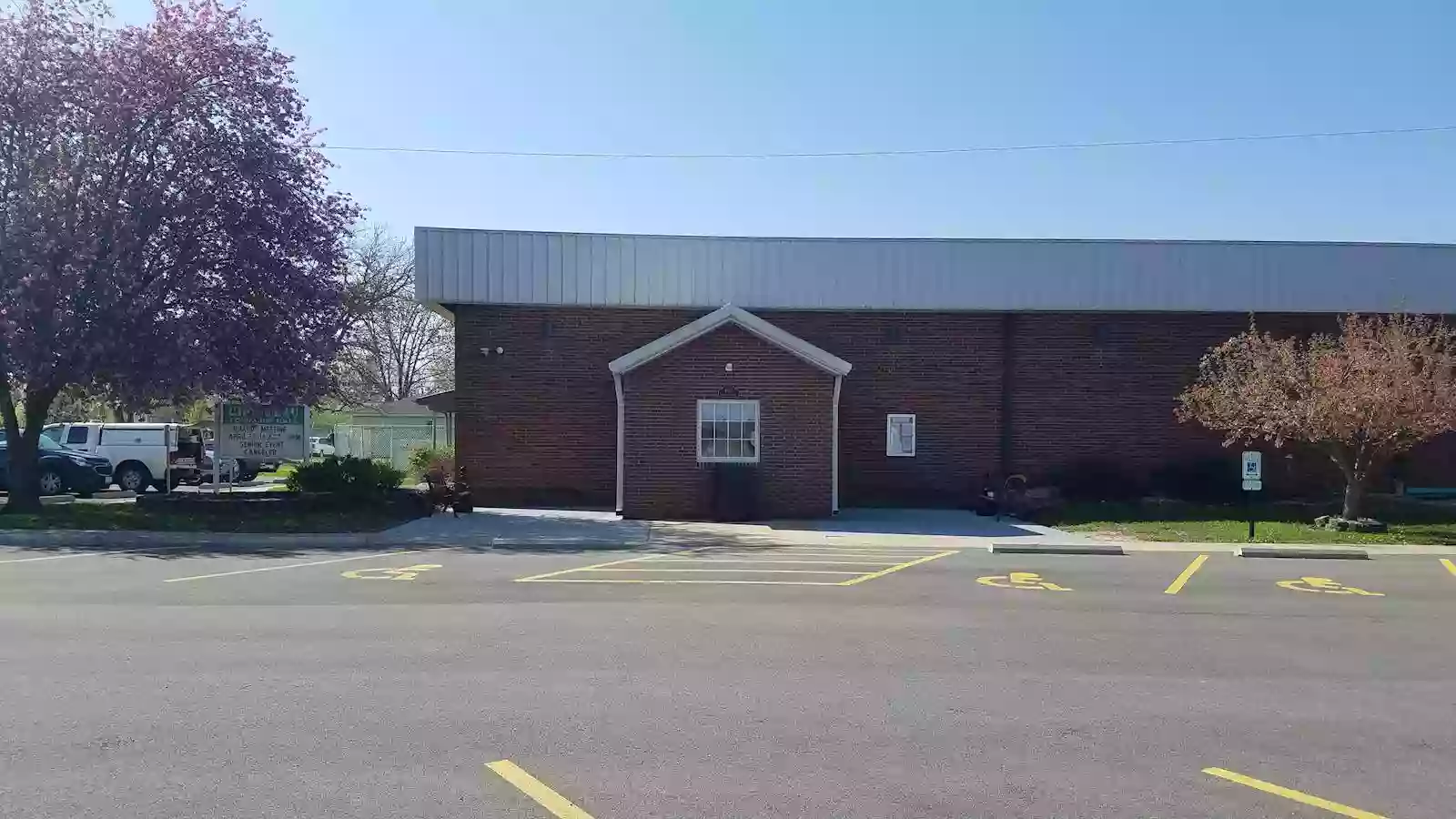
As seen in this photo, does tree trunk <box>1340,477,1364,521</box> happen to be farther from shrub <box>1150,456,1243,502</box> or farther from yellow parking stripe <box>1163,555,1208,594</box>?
yellow parking stripe <box>1163,555,1208,594</box>

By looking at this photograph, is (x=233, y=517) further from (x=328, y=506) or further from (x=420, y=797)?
(x=420, y=797)

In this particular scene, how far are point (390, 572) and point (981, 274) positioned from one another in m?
16.2

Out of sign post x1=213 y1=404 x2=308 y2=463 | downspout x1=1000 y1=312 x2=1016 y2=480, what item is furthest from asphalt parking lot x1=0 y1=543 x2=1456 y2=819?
downspout x1=1000 y1=312 x2=1016 y2=480

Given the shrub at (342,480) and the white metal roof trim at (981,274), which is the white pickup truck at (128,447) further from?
the white metal roof trim at (981,274)

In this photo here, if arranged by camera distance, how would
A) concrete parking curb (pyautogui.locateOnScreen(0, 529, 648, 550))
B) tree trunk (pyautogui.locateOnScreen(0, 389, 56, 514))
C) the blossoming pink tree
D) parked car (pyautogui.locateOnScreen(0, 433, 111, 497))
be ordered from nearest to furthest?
concrete parking curb (pyautogui.locateOnScreen(0, 529, 648, 550)), the blossoming pink tree, tree trunk (pyautogui.locateOnScreen(0, 389, 56, 514)), parked car (pyautogui.locateOnScreen(0, 433, 111, 497))

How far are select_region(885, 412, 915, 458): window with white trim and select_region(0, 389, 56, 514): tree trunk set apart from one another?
16.7 metres

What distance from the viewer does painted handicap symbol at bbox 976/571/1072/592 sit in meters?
13.4

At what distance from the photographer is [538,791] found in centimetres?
549

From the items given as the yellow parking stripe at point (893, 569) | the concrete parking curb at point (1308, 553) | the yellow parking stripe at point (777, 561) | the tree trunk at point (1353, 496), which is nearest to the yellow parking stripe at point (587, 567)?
the yellow parking stripe at point (777, 561)

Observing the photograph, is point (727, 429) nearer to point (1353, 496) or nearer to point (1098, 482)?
point (1098, 482)

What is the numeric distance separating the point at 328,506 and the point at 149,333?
14.4 feet

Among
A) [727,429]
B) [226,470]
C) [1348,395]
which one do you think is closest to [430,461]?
[226,470]

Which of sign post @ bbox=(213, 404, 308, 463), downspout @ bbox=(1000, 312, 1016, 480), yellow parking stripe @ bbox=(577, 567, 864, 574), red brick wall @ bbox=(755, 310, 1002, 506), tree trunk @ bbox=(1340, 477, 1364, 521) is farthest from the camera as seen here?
downspout @ bbox=(1000, 312, 1016, 480)

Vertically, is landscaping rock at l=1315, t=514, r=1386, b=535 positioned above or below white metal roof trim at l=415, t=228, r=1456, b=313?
below
